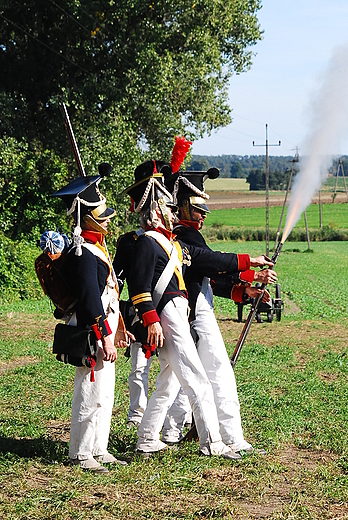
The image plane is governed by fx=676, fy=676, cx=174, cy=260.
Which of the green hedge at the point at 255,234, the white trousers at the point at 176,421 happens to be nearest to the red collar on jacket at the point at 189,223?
the white trousers at the point at 176,421

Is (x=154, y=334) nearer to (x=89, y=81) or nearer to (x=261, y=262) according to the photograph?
(x=261, y=262)

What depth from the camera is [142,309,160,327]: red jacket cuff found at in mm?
5684

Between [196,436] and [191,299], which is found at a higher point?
[191,299]

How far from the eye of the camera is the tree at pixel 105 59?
23.1 m

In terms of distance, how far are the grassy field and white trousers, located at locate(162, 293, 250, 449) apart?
32cm

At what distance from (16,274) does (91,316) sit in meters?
13.3

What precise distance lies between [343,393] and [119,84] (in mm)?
17824

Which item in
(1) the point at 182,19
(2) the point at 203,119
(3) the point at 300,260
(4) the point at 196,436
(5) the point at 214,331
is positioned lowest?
(3) the point at 300,260

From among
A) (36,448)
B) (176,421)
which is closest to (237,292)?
(176,421)

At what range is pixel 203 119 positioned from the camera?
89.0 feet

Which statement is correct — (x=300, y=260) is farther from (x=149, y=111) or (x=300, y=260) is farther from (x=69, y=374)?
(x=69, y=374)

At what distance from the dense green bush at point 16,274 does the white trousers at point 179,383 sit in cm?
1235

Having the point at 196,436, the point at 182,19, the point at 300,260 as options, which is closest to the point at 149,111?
the point at 182,19

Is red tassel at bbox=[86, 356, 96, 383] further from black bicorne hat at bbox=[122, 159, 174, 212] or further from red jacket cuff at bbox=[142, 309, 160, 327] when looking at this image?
black bicorne hat at bbox=[122, 159, 174, 212]
